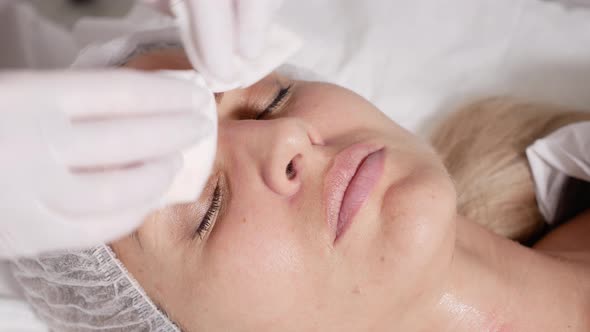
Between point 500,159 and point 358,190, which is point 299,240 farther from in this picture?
point 500,159

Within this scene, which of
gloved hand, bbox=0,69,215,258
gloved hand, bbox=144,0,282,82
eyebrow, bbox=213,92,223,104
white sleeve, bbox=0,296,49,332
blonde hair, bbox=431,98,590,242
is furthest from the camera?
blonde hair, bbox=431,98,590,242

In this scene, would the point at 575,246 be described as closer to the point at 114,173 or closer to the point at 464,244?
the point at 464,244

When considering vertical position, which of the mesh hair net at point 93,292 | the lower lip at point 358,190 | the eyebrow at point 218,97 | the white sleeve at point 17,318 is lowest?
the white sleeve at point 17,318

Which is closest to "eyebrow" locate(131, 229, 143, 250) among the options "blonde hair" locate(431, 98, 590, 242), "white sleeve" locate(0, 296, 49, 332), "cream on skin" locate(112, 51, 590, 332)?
"cream on skin" locate(112, 51, 590, 332)

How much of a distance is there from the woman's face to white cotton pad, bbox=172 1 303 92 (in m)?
0.08

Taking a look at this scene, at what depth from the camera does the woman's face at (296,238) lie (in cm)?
83

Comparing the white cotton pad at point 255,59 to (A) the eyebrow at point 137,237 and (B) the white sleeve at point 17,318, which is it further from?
(B) the white sleeve at point 17,318

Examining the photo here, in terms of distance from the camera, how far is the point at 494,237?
115 centimetres

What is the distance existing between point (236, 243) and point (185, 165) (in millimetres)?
155

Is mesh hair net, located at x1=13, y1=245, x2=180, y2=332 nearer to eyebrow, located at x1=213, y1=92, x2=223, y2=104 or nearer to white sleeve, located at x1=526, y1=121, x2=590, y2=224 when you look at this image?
eyebrow, located at x1=213, y1=92, x2=223, y2=104

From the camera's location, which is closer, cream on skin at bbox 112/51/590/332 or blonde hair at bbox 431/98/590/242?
cream on skin at bbox 112/51/590/332

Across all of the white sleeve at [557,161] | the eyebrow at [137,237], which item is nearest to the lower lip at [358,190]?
the eyebrow at [137,237]

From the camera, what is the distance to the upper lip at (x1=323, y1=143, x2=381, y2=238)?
85 cm

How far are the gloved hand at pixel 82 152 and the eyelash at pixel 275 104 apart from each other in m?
0.35
